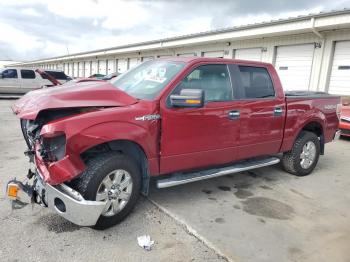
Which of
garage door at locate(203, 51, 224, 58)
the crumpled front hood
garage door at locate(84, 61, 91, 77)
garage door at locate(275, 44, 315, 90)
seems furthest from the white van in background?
garage door at locate(84, 61, 91, 77)

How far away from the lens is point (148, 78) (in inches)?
163

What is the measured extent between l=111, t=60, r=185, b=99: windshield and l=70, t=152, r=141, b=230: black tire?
849mm

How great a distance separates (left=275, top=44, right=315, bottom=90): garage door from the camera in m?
13.7

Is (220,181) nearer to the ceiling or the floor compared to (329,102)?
nearer to the floor

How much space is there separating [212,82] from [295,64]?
11.3 meters

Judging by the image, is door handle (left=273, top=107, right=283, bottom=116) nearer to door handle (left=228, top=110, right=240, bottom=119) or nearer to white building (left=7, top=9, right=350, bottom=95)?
door handle (left=228, top=110, right=240, bottom=119)

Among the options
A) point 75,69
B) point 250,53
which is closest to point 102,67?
point 75,69

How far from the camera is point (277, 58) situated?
49.3 feet

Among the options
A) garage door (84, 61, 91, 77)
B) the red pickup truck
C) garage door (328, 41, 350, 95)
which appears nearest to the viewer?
the red pickup truck

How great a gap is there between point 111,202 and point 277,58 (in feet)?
44.4

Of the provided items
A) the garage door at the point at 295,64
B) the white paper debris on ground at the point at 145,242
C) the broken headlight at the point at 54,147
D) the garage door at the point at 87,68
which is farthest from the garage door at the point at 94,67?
the white paper debris on ground at the point at 145,242

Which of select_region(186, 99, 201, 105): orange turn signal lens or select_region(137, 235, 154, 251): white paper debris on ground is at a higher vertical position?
select_region(186, 99, 201, 105): orange turn signal lens

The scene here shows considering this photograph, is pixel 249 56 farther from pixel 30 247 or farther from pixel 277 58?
pixel 30 247

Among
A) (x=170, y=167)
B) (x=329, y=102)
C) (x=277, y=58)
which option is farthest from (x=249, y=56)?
(x=170, y=167)
